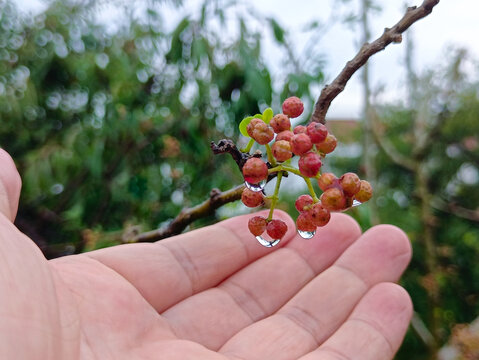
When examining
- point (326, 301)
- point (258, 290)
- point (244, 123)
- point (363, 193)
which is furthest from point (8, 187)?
point (326, 301)

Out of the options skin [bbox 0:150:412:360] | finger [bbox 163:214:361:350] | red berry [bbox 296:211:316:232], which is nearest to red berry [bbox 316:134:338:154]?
red berry [bbox 296:211:316:232]

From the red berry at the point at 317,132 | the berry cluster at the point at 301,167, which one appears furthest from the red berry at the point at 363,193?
the red berry at the point at 317,132

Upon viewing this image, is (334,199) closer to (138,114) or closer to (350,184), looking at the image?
(350,184)

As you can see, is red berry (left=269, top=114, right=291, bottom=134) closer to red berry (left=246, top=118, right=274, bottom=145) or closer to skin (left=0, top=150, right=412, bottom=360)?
red berry (left=246, top=118, right=274, bottom=145)

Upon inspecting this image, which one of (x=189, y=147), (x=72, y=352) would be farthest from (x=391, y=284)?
(x=189, y=147)

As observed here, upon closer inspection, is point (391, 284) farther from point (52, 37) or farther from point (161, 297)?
point (52, 37)

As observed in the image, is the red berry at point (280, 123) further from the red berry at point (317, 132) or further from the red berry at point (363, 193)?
the red berry at point (363, 193)
